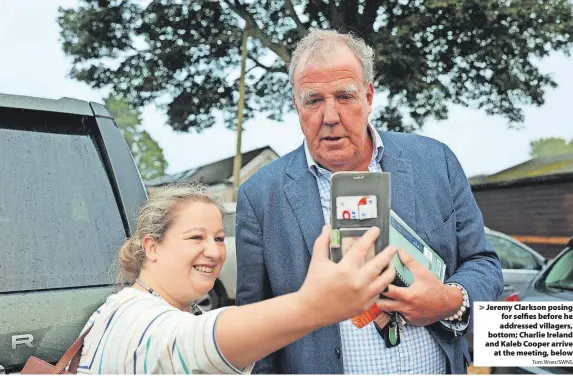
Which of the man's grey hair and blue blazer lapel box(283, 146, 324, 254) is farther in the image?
blue blazer lapel box(283, 146, 324, 254)

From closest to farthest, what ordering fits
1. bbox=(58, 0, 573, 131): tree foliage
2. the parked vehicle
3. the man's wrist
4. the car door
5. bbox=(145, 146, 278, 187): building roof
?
the man's wrist → the parked vehicle → the car door → bbox=(58, 0, 573, 131): tree foliage → bbox=(145, 146, 278, 187): building roof

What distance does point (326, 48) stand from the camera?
1435mm

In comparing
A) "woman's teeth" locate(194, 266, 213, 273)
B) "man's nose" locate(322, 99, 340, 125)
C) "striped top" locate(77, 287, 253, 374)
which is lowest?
"striped top" locate(77, 287, 253, 374)

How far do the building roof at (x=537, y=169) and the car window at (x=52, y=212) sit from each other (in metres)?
11.6

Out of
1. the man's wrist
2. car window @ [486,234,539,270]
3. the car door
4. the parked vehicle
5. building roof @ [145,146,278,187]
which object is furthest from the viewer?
building roof @ [145,146,278,187]

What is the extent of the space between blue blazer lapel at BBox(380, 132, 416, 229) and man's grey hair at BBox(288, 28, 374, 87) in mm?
194

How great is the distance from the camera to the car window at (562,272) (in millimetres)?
3363

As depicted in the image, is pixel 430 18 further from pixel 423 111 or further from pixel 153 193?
pixel 153 193

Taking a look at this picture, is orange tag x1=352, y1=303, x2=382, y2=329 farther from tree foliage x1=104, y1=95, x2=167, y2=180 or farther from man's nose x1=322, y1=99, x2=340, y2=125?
tree foliage x1=104, y1=95, x2=167, y2=180

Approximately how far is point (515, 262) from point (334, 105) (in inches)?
205

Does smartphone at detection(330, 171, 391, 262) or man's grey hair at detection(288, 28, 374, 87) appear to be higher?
man's grey hair at detection(288, 28, 374, 87)

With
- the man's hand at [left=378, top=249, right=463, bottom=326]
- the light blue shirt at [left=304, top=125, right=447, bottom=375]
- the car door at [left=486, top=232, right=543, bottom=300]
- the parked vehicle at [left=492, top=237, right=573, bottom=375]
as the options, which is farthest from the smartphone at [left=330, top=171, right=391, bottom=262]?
the car door at [left=486, top=232, right=543, bottom=300]

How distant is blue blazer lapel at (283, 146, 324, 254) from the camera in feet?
5.08

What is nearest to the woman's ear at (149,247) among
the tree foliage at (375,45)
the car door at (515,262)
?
the car door at (515,262)
